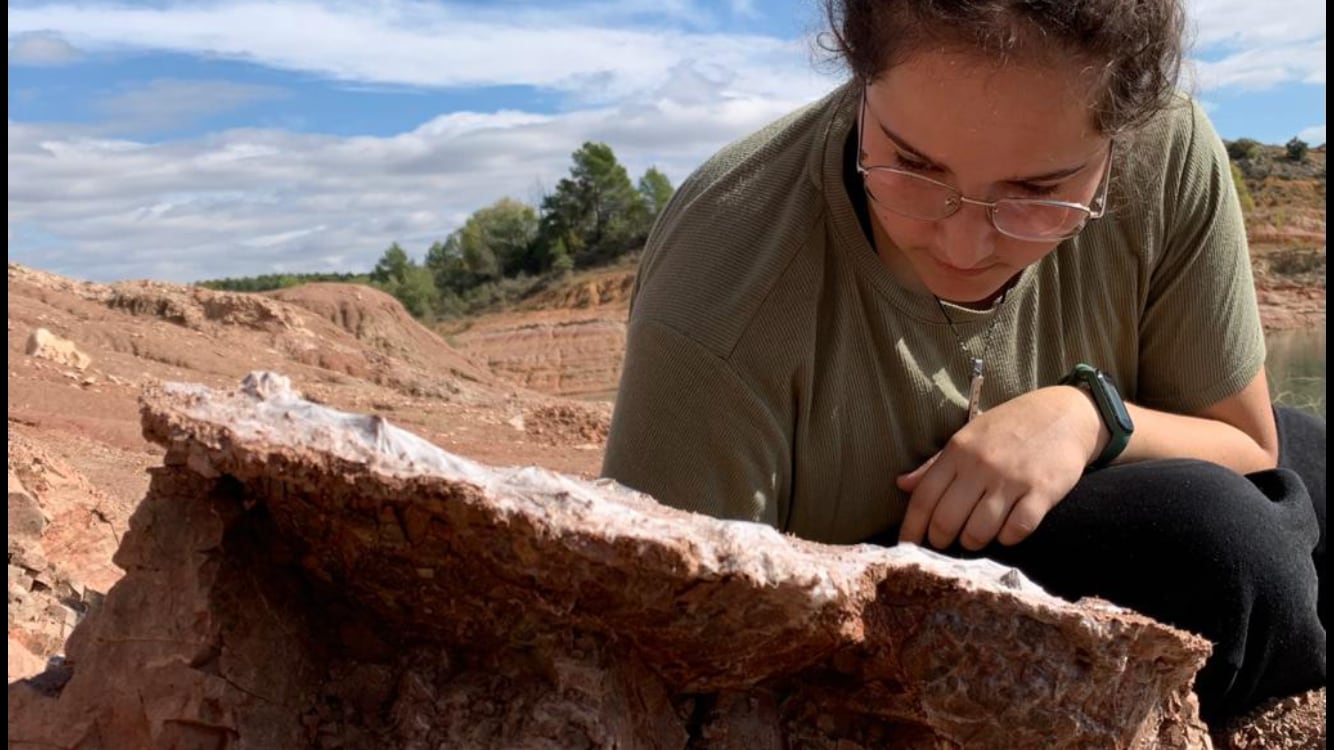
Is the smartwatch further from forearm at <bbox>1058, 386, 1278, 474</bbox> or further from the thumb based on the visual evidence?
the thumb

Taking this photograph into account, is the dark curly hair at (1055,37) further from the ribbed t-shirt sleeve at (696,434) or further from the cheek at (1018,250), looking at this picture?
the ribbed t-shirt sleeve at (696,434)

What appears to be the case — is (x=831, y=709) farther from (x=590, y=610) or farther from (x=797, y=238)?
(x=797, y=238)

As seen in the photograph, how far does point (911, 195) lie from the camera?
180 cm

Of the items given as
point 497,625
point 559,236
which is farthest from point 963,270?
point 559,236

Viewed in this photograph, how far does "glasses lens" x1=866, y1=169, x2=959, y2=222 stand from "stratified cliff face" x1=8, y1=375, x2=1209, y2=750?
510 millimetres

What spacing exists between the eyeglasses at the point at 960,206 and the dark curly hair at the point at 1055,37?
0.10 meters

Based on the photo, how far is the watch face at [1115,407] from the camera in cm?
208

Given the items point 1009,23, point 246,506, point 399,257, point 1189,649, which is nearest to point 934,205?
point 1009,23

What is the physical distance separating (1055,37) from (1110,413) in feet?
2.17

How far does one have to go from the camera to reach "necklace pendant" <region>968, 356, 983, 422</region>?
215 cm

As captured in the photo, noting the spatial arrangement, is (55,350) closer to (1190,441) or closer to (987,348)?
(987,348)

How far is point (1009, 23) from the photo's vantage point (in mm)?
1650

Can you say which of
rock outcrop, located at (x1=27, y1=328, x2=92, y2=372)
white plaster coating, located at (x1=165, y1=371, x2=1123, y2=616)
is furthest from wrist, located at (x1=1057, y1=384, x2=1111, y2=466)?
rock outcrop, located at (x1=27, y1=328, x2=92, y2=372)

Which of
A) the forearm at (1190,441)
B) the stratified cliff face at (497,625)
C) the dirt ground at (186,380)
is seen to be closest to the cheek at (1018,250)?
the forearm at (1190,441)
